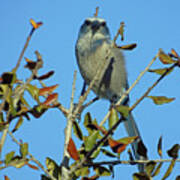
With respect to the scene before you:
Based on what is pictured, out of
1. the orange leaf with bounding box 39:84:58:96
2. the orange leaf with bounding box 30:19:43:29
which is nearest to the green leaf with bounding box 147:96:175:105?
the orange leaf with bounding box 39:84:58:96

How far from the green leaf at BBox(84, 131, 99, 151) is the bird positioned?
1.75 meters

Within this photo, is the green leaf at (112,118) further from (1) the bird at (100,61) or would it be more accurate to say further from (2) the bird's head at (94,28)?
(2) the bird's head at (94,28)

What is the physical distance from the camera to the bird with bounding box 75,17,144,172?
3.19 meters

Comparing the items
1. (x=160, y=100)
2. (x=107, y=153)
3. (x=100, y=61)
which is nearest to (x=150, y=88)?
(x=160, y=100)

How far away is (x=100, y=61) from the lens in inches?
124

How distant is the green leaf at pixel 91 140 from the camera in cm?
137

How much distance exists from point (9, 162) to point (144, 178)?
525 millimetres

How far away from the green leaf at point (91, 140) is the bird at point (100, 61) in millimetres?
1754

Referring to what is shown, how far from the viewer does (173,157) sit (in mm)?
1324

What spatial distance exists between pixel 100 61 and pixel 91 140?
6.04ft

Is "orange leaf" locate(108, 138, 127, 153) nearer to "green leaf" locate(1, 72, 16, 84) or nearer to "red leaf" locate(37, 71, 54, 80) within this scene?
"red leaf" locate(37, 71, 54, 80)

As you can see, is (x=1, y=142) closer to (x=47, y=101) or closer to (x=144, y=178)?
(x=47, y=101)

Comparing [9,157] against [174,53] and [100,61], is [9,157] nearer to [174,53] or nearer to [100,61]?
[174,53]

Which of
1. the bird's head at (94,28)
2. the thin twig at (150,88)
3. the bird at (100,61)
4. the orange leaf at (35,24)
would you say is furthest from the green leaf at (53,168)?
the bird's head at (94,28)
